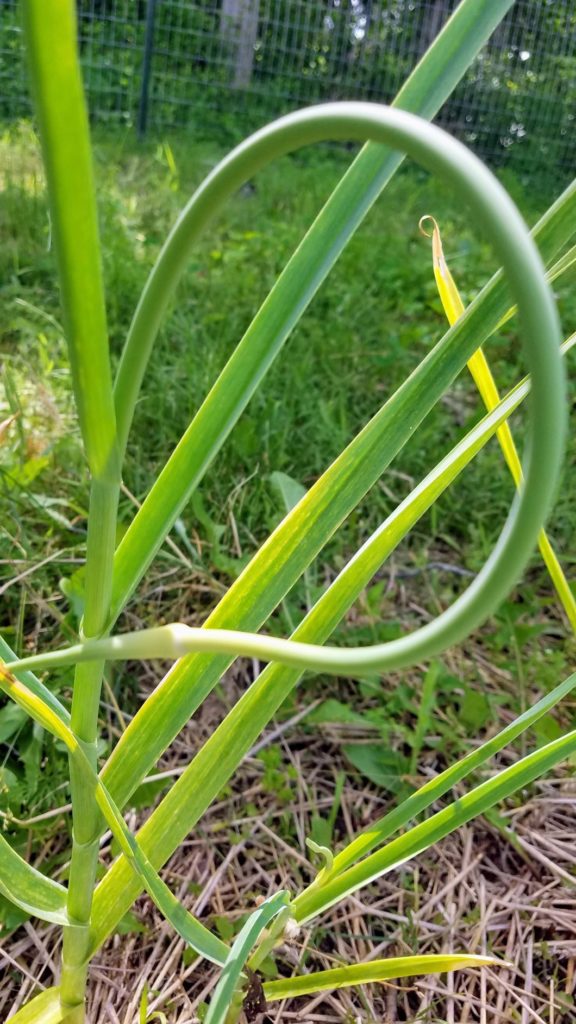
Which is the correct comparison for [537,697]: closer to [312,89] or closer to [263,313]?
[263,313]

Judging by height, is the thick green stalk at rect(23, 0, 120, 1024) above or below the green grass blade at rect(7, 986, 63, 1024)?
above

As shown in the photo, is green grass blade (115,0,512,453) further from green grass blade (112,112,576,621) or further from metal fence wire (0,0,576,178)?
metal fence wire (0,0,576,178)

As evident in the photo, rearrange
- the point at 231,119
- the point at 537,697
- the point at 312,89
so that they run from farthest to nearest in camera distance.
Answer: the point at 312,89 → the point at 231,119 → the point at 537,697

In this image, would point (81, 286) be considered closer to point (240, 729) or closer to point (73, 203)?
point (73, 203)

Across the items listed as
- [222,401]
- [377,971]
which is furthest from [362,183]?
[377,971]

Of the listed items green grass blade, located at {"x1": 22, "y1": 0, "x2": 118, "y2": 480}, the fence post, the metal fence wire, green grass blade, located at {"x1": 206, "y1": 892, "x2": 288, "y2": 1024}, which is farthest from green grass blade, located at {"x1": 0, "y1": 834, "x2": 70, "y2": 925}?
the fence post

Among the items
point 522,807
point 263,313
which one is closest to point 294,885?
point 522,807
